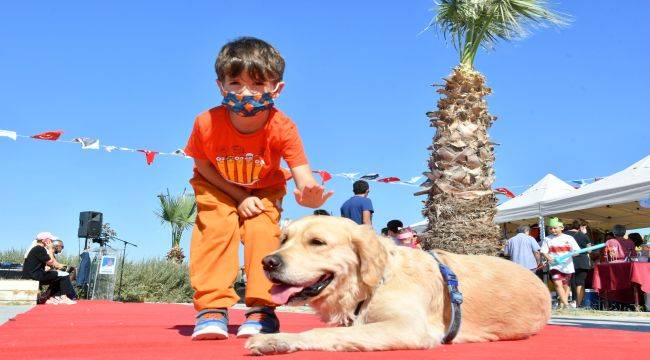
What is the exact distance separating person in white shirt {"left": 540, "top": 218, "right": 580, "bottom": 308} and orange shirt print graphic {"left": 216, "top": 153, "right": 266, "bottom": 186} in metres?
8.56

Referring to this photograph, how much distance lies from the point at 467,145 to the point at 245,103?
8401mm

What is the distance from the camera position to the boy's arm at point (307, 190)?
126 inches

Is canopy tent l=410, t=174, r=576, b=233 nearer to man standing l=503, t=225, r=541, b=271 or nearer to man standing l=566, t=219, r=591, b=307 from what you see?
man standing l=566, t=219, r=591, b=307

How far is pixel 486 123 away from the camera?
1124 centimetres

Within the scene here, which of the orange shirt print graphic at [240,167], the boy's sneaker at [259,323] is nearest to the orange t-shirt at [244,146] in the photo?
the orange shirt print graphic at [240,167]

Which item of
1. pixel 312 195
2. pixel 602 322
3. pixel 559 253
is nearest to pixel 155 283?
pixel 559 253

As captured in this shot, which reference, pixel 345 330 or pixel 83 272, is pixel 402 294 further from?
pixel 83 272

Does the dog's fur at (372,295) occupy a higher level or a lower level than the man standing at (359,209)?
lower

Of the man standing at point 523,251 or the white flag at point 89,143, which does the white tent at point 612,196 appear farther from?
the white flag at point 89,143

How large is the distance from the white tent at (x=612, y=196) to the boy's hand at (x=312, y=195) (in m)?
9.95

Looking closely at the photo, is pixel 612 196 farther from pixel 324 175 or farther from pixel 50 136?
pixel 50 136

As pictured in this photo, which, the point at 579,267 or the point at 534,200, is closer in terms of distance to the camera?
the point at 579,267

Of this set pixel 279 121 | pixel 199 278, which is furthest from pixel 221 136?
pixel 199 278

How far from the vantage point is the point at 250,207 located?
3270 mm
